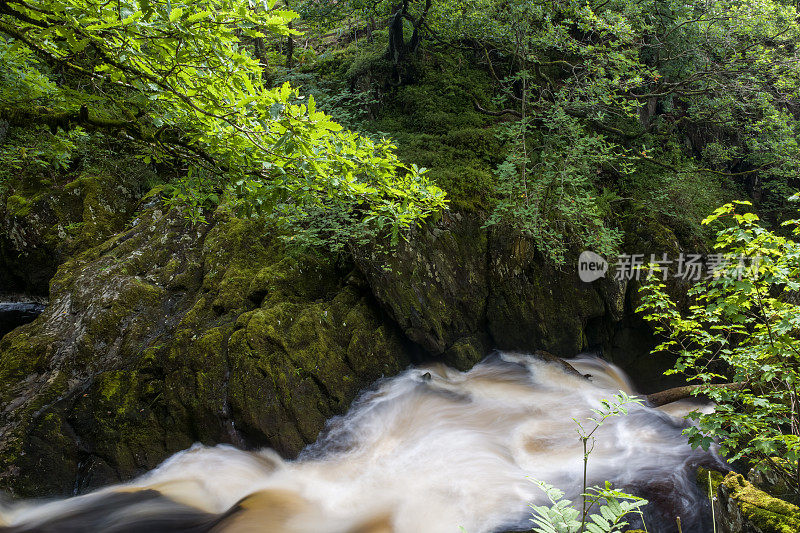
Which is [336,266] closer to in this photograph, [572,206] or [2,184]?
[572,206]

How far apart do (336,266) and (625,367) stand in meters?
5.32

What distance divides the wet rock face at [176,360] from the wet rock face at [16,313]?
2.48 meters

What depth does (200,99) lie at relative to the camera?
2.79 meters

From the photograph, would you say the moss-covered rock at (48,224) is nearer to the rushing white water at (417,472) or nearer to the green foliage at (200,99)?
the green foliage at (200,99)

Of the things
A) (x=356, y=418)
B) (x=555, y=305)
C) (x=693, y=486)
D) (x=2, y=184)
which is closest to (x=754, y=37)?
(x=555, y=305)

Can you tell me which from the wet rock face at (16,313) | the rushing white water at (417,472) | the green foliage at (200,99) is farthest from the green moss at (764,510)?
the wet rock face at (16,313)

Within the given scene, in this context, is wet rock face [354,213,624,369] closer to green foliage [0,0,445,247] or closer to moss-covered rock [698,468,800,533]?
green foliage [0,0,445,247]

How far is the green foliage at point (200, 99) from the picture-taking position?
231cm

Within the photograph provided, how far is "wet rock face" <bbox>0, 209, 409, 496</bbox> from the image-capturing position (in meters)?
4.90

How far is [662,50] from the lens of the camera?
953 cm

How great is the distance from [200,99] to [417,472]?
4360 mm

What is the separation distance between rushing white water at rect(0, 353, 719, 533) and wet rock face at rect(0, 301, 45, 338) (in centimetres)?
510

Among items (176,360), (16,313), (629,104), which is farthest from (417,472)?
(16,313)

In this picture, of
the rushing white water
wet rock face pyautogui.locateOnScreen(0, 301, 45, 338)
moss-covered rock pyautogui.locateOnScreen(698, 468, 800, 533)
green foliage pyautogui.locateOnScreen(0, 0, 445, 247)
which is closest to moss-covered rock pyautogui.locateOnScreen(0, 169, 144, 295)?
wet rock face pyautogui.locateOnScreen(0, 301, 45, 338)
